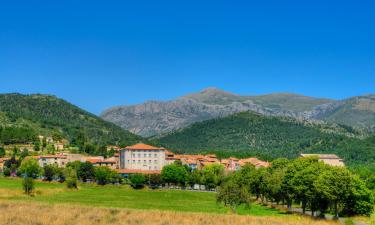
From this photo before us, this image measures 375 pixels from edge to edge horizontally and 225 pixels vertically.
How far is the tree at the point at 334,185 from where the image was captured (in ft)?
242

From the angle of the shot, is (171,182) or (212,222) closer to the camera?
(212,222)

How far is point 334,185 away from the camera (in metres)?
74.2

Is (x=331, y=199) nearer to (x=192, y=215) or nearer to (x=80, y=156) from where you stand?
(x=192, y=215)

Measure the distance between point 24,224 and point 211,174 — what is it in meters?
126

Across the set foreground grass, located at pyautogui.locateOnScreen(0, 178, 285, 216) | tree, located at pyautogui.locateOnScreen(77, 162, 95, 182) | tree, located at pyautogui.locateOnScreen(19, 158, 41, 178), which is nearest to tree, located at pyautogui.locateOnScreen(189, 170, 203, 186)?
tree, located at pyautogui.locateOnScreen(77, 162, 95, 182)

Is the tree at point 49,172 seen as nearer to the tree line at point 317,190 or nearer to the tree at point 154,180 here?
the tree at point 154,180

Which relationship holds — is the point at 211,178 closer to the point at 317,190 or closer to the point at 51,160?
the point at 51,160

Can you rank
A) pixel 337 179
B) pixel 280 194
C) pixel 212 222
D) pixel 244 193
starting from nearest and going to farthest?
1. pixel 212 222
2. pixel 337 179
3. pixel 244 193
4. pixel 280 194

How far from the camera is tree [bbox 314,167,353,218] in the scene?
7362 centimetres

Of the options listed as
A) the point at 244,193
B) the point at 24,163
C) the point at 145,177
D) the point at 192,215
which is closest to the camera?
the point at 192,215

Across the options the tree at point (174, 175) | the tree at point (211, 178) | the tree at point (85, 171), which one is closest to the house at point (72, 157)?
the tree at point (85, 171)

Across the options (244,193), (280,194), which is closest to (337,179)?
(244,193)

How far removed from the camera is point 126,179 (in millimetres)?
162500

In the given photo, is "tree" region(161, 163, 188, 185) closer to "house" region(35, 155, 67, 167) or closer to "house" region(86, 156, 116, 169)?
"house" region(86, 156, 116, 169)
